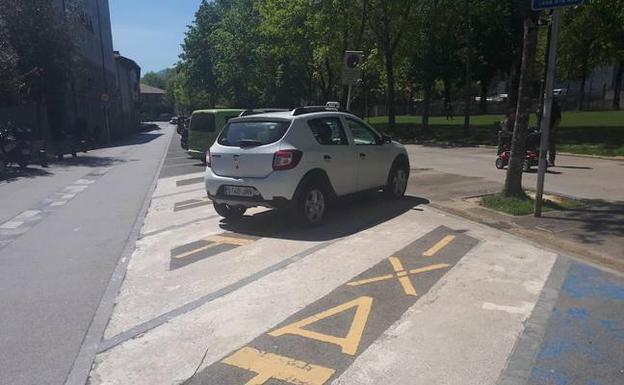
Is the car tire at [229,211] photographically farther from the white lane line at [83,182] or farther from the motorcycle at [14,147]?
the motorcycle at [14,147]

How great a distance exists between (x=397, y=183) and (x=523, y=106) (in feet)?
8.38

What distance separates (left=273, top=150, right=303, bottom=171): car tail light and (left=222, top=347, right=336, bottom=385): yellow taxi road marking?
3.76m

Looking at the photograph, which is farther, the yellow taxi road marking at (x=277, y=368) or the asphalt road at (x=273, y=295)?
the asphalt road at (x=273, y=295)

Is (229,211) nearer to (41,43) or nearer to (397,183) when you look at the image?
(397,183)

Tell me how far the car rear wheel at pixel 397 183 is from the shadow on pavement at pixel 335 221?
0.15m

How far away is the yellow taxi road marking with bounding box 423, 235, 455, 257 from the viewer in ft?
21.2

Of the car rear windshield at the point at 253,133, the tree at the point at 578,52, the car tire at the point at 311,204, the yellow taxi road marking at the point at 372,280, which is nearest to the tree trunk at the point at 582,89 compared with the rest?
the tree at the point at 578,52

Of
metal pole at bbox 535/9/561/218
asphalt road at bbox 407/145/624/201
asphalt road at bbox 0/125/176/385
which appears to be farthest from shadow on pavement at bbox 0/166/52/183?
metal pole at bbox 535/9/561/218

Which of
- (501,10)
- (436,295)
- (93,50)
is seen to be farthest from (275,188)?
(93,50)

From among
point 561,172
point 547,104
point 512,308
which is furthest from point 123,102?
point 512,308

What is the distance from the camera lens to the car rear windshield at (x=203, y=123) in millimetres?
17703

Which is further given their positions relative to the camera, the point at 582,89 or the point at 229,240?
the point at 582,89

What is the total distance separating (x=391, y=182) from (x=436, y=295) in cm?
492

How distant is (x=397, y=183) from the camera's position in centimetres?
1002
